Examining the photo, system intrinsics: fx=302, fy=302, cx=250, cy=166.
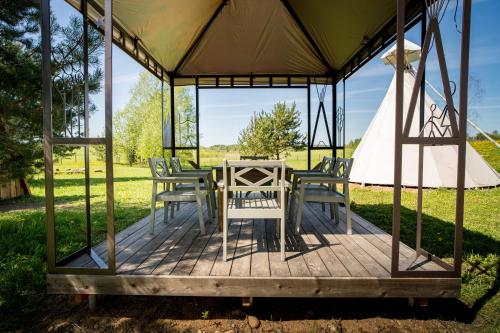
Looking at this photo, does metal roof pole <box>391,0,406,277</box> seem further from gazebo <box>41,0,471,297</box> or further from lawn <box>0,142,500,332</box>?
lawn <box>0,142,500,332</box>

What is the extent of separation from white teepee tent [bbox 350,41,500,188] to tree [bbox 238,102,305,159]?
22384mm

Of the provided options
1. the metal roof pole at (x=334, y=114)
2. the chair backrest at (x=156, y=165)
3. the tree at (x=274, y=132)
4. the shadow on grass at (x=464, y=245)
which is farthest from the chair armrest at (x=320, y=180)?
the tree at (x=274, y=132)

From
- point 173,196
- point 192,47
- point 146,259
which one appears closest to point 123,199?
point 192,47

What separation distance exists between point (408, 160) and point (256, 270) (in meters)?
7.23

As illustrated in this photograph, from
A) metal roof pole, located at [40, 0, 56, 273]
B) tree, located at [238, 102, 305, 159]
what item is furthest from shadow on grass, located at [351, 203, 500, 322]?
tree, located at [238, 102, 305, 159]

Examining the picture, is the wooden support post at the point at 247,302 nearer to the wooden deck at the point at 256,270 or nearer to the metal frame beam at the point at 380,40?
the wooden deck at the point at 256,270

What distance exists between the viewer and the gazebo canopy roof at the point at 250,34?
3.62 metres

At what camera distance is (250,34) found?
5.00 metres

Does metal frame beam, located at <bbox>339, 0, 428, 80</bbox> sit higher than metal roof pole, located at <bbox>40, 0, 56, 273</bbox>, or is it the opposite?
metal frame beam, located at <bbox>339, 0, 428, 80</bbox>

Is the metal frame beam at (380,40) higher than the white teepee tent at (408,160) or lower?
higher

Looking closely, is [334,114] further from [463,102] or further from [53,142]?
[53,142]

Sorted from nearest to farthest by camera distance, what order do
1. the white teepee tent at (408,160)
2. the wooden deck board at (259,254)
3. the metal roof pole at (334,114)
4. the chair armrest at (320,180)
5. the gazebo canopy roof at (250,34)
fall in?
the wooden deck board at (259,254) < the chair armrest at (320,180) < the gazebo canopy roof at (250,34) < the metal roof pole at (334,114) < the white teepee tent at (408,160)

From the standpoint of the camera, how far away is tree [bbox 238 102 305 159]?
31828 millimetres

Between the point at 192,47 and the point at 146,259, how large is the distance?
4.02 metres
